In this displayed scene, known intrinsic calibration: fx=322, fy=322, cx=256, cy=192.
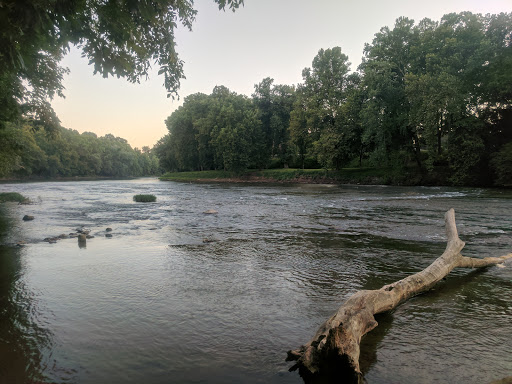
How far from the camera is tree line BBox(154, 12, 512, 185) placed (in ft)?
124

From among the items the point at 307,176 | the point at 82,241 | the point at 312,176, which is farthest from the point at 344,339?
the point at 307,176

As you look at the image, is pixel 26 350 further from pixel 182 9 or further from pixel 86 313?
pixel 182 9

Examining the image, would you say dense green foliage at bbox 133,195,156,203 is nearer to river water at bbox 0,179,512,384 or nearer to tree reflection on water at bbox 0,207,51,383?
river water at bbox 0,179,512,384

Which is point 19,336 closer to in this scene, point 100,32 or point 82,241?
point 100,32

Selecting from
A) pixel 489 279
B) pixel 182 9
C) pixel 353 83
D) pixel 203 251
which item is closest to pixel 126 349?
pixel 203 251

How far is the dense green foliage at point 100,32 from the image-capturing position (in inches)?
167

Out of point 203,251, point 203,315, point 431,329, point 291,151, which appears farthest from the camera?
point 291,151

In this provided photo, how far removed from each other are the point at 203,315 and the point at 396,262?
5567mm

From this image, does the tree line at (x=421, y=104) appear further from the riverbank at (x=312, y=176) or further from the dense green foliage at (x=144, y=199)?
the dense green foliage at (x=144, y=199)

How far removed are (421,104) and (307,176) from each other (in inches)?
893

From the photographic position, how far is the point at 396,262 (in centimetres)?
849

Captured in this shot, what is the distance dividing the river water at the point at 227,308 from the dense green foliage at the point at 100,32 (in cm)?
399

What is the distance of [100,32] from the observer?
625 cm

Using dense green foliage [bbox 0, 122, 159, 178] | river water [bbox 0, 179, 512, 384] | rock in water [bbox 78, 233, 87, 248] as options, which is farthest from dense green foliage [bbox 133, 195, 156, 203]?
dense green foliage [bbox 0, 122, 159, 178]
